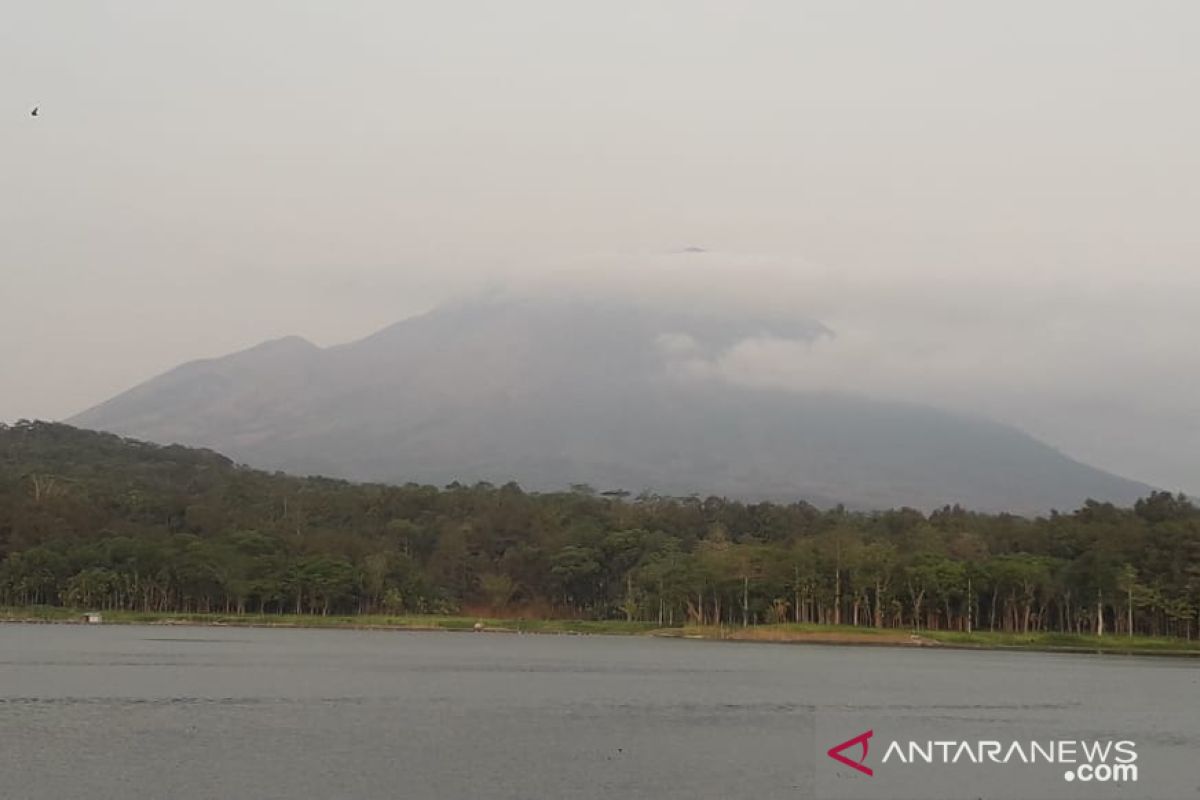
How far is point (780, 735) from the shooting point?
3325cm

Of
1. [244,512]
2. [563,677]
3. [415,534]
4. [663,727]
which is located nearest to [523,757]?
[663,727]

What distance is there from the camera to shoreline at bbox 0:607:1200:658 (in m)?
80.0

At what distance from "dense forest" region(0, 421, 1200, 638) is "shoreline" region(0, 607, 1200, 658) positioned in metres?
2.07

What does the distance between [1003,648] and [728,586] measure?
18754mm

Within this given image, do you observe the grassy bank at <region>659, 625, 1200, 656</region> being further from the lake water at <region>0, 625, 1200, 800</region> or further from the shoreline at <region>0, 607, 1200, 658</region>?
the lake water at <region>0, 625, 1200, 800</region>

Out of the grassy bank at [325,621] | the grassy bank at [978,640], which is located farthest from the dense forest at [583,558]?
the grassy bank at [978,640]

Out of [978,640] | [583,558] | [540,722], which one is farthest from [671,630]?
[540,722]

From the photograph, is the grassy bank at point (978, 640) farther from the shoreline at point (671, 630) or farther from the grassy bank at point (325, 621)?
the grassy bank at point (325, 621)

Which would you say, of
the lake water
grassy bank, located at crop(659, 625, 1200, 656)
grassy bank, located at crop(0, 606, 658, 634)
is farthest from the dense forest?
the lake water

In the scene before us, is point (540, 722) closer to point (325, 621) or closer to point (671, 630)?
point (671, 630)

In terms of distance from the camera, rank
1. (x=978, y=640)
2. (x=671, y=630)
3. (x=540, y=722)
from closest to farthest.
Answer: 1. (x=540, y=722)
2. (x=978, y=640)
3. (x=671, y=630)

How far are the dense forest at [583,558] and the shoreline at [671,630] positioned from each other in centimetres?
207

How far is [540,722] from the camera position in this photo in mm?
34938

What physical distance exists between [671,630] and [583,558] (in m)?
17.6
